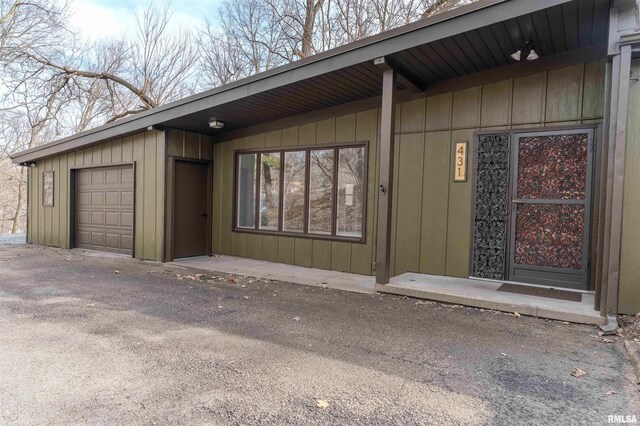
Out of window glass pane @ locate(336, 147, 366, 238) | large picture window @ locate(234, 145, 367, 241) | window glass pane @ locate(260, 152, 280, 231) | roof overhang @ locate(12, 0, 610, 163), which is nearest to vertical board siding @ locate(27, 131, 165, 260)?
roof overhang @ locate(12, 0, 610, 163)

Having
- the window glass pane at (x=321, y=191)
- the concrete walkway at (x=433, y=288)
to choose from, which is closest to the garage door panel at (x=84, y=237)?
the concrete walkway at (x=433, y=288)

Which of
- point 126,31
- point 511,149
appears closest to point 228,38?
point 126,31

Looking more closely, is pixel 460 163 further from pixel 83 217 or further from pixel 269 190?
pixel 83 217

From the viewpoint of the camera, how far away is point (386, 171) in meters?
5.15

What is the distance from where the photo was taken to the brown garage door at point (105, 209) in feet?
28.1

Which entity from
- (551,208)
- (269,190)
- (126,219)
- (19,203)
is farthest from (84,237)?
(19,203)

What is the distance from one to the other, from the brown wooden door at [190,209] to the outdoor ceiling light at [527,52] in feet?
19.7

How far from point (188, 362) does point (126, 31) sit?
18185mm

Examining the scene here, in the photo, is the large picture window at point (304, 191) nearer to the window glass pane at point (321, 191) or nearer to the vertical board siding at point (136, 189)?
the window glass pane at point (321, 191)

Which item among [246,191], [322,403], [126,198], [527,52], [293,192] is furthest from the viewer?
[126,198]

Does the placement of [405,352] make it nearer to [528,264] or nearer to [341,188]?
[528,264]

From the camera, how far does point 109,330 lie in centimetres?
371

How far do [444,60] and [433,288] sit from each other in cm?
289

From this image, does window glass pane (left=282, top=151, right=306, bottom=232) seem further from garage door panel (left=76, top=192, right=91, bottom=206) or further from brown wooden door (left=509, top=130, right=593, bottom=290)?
garage door panel (left=76, top=192, right=91, bottom=206)
